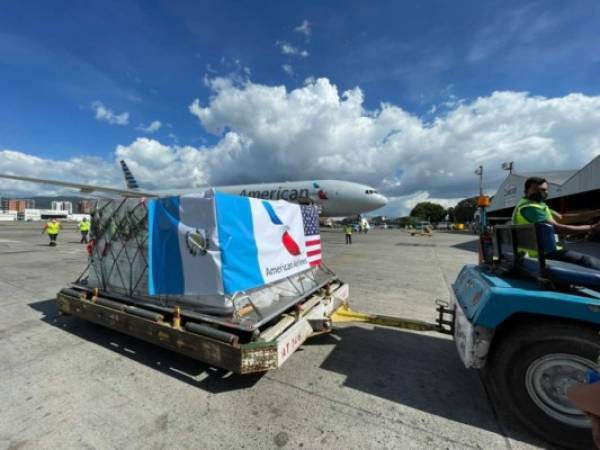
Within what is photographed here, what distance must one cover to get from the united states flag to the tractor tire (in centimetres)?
297

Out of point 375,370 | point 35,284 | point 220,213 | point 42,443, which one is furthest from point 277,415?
point 35,284

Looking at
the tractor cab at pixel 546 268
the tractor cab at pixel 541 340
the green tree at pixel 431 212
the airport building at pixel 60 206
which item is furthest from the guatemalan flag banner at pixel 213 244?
the airport building at pixel 60 206

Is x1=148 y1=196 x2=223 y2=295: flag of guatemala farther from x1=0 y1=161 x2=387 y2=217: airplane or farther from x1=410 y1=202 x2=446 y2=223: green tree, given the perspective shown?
x1=410 y1=202 x2=446 y2=223: green tree

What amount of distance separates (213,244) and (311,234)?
2200 millimetres

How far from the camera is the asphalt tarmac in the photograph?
7.48 feet

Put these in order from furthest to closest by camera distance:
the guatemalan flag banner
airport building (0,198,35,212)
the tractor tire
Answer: airport building (0,198,35,212) < the guatemalan flag banner < the tractor tire

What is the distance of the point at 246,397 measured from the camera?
9.17ft

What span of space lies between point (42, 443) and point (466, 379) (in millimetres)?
4018

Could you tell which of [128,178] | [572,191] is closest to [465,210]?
[572,191]

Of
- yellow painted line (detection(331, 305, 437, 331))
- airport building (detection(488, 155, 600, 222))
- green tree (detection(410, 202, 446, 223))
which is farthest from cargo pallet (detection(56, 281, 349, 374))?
green tree (detection(410, 202, 446, 223))

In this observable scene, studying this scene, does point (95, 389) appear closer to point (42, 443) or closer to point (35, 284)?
point (42, 443)

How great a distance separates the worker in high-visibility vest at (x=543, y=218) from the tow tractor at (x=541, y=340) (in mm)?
218

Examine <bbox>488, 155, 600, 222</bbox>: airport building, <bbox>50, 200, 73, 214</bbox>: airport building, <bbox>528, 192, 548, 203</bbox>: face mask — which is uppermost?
<bbox>50, 200, 73, 214</bbox>: airport building

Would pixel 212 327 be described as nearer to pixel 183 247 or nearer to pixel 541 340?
pixel 183 247
